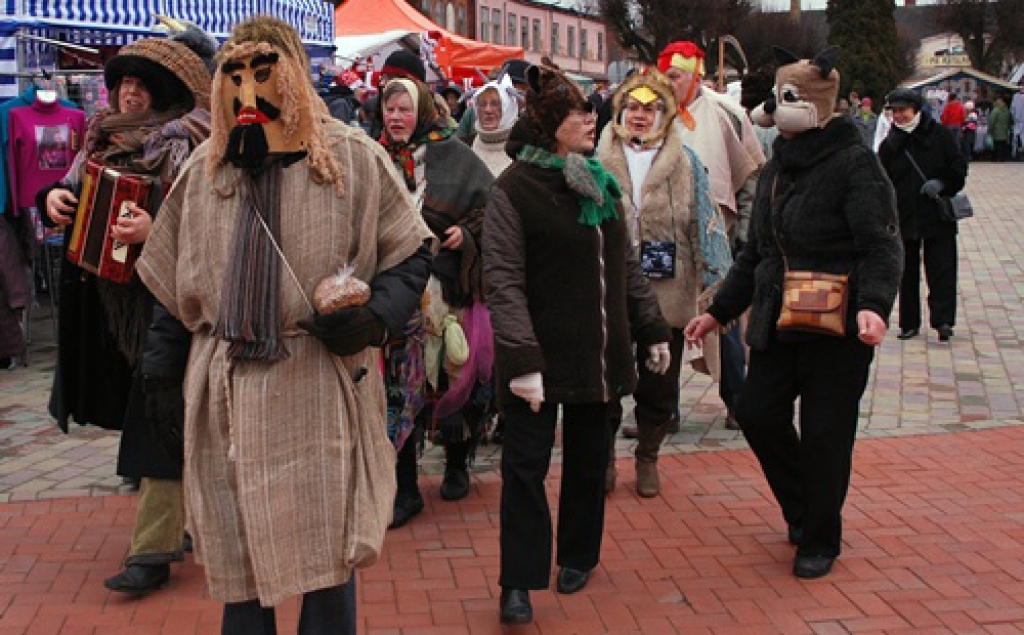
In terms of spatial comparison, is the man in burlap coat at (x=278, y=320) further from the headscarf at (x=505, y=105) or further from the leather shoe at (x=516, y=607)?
the headscarf at (x=505, y=105)

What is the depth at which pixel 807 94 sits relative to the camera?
4711 mm

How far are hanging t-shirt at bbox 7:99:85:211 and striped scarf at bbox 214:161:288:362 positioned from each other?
6.03 m

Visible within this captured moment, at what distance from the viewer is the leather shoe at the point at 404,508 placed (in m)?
5.45

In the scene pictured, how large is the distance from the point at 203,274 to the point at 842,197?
7.87 ft

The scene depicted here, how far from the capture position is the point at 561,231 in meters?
4.38

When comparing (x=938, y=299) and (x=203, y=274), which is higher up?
(x=203, y=274)

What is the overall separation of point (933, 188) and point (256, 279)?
23.9ft

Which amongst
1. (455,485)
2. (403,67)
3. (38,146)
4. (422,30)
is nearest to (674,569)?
(455,485)

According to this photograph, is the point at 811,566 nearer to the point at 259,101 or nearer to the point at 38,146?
the point at 259,101

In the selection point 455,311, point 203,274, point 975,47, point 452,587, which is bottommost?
point 452,587

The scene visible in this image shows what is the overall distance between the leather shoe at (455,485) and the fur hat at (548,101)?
1970 millimetres

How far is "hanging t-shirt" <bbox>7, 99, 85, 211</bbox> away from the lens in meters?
8.85

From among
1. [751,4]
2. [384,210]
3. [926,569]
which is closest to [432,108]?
[384,210]

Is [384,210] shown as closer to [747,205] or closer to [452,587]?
[452,587]
